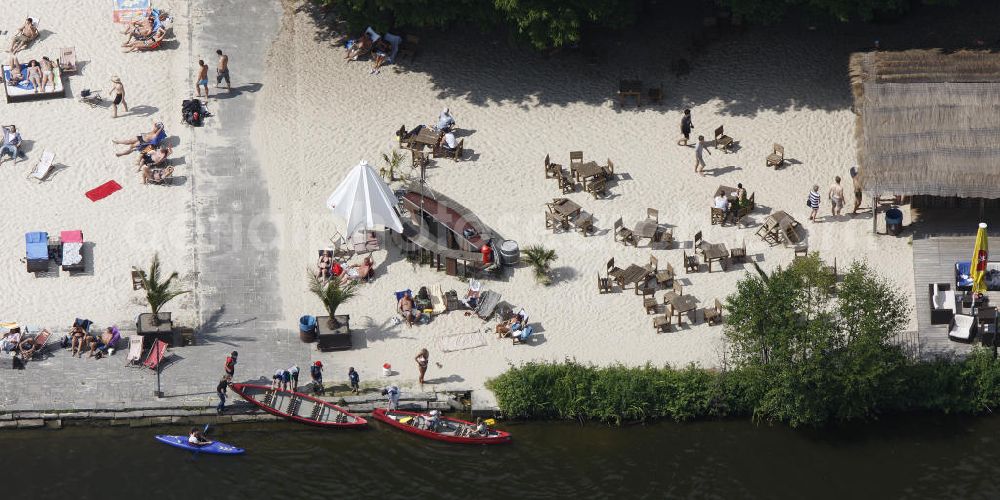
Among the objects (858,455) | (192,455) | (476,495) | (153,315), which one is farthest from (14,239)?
(858,455)

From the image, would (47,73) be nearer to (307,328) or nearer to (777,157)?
(307,328)

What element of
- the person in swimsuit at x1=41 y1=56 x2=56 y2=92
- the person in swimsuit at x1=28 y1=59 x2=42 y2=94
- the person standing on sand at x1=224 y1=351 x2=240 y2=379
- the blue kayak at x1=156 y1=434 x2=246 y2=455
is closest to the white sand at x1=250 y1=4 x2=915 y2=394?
the person standing on sand at x1=224 y1=351 x2=240 y2=379

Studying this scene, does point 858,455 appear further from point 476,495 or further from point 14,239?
point 14,239

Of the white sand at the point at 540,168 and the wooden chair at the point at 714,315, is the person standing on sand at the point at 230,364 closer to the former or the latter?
the white sand at the point at 540,168

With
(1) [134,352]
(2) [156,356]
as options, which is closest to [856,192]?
(2) [156,356]

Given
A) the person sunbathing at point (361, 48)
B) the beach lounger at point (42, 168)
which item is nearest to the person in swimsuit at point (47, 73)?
the beach lounger at point (42, 168)
